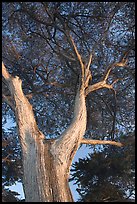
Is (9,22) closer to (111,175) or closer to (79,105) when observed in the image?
(79,105)

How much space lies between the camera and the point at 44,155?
4672 millimetres

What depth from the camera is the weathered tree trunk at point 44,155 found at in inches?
168

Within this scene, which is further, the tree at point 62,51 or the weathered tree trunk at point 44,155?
the tree at point 62,51

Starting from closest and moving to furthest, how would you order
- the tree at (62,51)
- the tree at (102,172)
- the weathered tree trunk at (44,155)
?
the weathered tree trunk at (44,155)
the tree at (102,172)
the tree at (62,51)

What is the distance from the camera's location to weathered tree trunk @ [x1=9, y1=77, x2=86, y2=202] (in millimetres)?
4273

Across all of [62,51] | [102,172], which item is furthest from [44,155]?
[62,51]

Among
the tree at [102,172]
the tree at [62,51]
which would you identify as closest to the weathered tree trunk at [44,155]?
the tree at [62,51]

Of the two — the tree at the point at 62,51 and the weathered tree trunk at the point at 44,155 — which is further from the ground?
the tree at the point at 62,51

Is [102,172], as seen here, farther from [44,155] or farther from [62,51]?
[62,51]

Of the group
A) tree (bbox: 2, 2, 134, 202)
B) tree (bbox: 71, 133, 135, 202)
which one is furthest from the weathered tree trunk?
tree (bbox: 71, 133, 135, 202)

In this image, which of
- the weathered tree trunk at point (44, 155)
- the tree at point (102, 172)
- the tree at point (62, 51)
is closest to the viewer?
the weathered tree trunk at point (44, 155)

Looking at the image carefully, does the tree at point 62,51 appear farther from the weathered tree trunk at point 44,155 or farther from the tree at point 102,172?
the tree at point 102,172

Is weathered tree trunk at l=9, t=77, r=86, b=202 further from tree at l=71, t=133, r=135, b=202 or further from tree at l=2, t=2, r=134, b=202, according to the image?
tree at l=71, t=133, r=135, b=202

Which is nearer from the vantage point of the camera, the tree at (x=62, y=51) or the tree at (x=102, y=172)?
the tree at (x=102, y=172)
